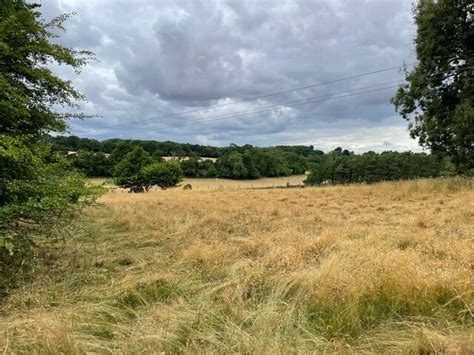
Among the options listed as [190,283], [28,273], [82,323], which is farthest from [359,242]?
[28,273]

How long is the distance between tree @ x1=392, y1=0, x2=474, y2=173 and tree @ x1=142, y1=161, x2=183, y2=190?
50109 millimetres

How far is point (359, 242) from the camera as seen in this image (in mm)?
5918

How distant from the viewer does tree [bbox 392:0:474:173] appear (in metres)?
17.6

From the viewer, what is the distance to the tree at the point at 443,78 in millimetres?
17562

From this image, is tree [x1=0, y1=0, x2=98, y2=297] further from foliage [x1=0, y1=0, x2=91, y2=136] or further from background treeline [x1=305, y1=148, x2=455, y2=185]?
background treeline [x1=305, y1=148, x2=455, y2=185]

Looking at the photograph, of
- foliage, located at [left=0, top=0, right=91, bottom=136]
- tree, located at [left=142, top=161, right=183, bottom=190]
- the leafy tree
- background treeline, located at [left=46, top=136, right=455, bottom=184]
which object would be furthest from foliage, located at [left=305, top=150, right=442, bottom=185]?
foliage, located at [left=0, top=0, right=91, bottom=136]

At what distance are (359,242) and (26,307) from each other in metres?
4.87

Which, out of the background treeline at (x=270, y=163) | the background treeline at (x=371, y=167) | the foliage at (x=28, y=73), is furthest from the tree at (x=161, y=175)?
the foliage at (x=28, y=73)

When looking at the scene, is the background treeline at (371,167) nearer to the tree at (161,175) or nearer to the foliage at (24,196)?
the tree at (161,175)

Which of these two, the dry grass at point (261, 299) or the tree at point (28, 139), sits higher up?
the tree at point (28, 139)

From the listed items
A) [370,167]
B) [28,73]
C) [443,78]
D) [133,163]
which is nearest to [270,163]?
[370,167]

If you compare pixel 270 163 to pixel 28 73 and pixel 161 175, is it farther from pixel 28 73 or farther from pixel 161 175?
pixel 28 73

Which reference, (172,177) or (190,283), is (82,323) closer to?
(190,283)

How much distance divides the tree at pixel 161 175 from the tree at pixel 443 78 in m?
50.1
